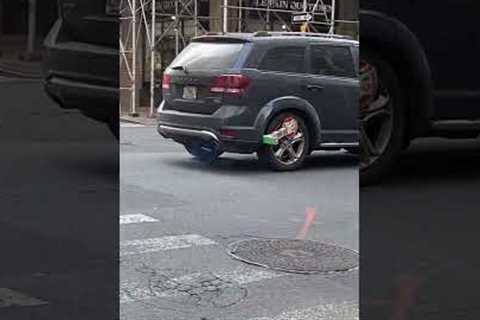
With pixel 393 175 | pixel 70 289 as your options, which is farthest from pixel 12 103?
pixel 393 175

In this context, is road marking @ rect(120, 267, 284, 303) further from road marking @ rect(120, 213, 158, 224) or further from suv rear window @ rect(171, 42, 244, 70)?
suv rear window @ rect(171, 42, 244, 70)

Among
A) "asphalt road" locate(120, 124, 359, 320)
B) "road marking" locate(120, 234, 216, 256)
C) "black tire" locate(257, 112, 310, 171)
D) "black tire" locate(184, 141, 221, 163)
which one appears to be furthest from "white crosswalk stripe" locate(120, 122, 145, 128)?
"road marking" locate(120, 234, 216, 256)

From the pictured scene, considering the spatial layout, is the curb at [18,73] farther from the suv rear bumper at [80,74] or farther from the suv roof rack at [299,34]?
the suv roof rack at [299,34]

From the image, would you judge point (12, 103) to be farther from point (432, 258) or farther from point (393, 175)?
point (432, 258)

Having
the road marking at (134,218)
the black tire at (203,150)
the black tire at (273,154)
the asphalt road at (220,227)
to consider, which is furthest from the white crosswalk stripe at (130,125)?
the road marking at (134,218)

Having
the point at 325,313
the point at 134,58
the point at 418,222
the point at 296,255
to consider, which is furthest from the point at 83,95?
the point at 325,313

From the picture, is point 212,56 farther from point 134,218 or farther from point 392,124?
point 134,218
